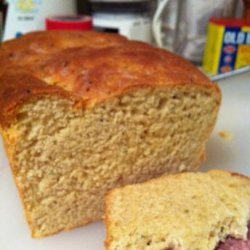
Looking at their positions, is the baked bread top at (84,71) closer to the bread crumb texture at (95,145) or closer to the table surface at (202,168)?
the bread crumb texture at (95,145)

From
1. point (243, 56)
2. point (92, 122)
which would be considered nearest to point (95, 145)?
point (92, 122)

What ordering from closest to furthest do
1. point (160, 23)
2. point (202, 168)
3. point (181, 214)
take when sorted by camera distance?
point (181, 214) → point (202, 168) → point (160, 23)

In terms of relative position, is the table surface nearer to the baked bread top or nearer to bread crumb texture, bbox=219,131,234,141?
bread crumb texture, bbox=219,131,234,141

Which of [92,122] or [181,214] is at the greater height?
[92,122]

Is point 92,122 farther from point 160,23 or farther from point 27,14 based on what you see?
point 160,23

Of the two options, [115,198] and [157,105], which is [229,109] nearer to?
[157,105]
